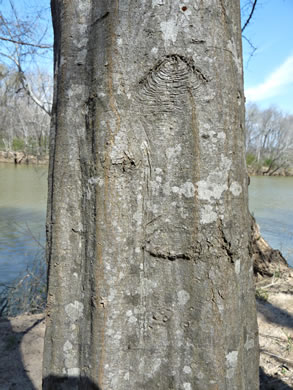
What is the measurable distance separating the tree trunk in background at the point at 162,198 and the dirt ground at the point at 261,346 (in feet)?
6.02

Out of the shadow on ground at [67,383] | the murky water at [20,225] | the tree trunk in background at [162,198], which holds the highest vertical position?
the tree trunk in background at [162,198]

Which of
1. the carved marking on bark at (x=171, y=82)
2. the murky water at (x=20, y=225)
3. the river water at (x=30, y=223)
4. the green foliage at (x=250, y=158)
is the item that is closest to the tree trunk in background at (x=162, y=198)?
the carved marking on bark at (x=171, y=82)

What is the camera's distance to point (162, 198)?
114 centimetres

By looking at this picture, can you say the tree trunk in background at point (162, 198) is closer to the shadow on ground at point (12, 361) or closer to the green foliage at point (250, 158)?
the shadow on ground at point (12, 361)

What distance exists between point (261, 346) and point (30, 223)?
7.69 m

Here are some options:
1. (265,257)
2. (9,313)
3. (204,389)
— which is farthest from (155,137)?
(265,257)

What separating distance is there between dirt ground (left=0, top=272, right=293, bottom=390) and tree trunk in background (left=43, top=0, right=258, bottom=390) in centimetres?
183

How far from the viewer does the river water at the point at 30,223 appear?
6918mm

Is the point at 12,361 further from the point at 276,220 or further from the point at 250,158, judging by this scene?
the point at 250,158

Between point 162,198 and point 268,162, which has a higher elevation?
point 268,162

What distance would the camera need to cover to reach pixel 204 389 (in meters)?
1.13

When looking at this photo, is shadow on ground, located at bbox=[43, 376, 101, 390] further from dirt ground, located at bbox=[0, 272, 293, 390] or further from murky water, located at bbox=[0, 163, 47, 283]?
murky water, located at bbox=[0, 163, 47, 283]

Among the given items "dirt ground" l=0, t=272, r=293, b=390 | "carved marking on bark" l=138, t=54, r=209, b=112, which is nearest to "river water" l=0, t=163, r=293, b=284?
"dirt ground" l=0, t=272, r=293, b=390

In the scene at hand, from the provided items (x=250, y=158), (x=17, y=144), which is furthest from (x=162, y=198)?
(x=250, y=158)
